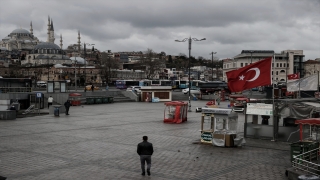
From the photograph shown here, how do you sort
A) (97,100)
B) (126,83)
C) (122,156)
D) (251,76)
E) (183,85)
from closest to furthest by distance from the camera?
1. (122,156)
2. (251,76)
3. (97,100)
4. (126,83)
5. (183,85)

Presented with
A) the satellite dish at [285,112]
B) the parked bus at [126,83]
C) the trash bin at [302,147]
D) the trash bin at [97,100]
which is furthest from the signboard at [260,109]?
the parked bus at [126,83]

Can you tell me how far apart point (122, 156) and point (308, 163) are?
247 inches

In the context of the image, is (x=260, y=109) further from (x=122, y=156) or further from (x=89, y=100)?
(x=89, y=100)

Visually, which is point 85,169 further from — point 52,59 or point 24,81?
point 52,59

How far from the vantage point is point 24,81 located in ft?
150

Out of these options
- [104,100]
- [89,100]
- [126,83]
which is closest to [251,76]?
[89,100]

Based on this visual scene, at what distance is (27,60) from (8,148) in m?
156

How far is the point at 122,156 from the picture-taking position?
14008 millimetres

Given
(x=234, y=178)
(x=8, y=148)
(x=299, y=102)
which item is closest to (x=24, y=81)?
(x=8, y=148)

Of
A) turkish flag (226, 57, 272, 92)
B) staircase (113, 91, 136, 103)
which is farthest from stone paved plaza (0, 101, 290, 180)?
staircase (113, 91, 136, 103)

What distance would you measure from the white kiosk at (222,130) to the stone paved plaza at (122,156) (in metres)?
0.41

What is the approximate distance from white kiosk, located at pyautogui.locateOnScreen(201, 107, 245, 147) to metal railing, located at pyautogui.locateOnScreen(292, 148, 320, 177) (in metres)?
4.23

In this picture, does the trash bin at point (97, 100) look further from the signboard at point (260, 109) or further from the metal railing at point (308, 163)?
the metal railing at point (308, 163)

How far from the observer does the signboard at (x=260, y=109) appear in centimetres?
1802
